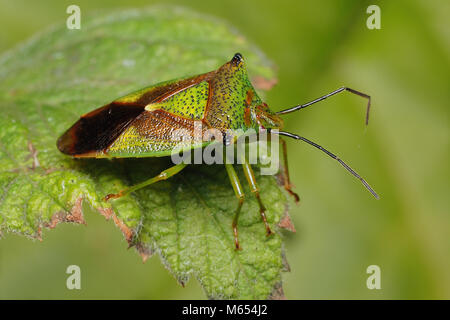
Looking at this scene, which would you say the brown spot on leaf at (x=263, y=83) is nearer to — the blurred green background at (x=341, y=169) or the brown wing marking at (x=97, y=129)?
the blurred green background at (x=341, y=169)

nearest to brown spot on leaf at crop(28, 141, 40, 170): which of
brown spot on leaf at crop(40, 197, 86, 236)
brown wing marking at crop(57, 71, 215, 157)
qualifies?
brown wing marking at crop(57, 71, 215, 157)

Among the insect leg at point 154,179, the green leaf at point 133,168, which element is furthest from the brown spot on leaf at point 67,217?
the insect leg at point 154,179

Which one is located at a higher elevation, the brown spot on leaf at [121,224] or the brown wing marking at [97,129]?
the brown wing marking at [97,129]

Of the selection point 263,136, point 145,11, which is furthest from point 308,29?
point 263,136

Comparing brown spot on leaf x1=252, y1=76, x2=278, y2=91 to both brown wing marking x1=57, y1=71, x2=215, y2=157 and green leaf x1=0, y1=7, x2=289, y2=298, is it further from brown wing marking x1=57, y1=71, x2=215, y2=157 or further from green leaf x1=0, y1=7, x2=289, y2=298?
brown wing marking x1=57, y1=71, x2=215, y2=157

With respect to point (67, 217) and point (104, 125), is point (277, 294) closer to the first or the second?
point (67, 217)
